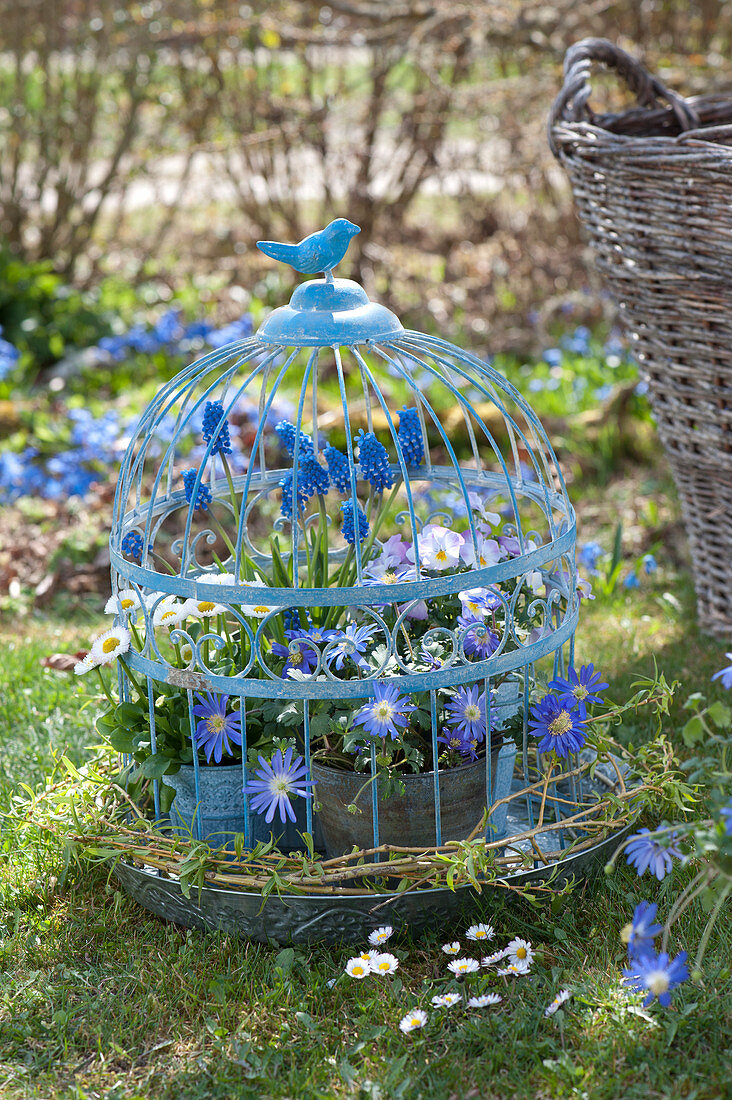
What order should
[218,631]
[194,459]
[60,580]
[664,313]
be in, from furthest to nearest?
[194,459]
[60,580]
[664,313]
[218,631]

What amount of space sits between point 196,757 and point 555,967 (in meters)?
0.70

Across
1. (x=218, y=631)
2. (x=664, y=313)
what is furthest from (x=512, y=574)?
(x=664, y=313)

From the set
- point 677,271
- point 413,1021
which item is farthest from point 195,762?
point 677,271

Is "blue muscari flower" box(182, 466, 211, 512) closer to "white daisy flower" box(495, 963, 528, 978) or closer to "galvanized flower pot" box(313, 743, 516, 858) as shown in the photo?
"galvanized flower pot" box(313, 743, 516, 858)

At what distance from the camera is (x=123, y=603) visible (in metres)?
2.03

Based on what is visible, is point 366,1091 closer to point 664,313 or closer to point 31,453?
point 664,313

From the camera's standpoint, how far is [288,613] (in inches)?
79.4

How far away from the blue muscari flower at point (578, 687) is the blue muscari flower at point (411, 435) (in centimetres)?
53

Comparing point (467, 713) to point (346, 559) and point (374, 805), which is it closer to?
point (374, 805)

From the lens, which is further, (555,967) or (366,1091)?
(555,967)

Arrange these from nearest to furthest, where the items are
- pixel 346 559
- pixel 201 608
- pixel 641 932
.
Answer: pixel 641 932, pixel 201 608, pixel 346 559

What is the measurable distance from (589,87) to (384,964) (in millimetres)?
2166

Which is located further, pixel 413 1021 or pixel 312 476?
pixel 312 476

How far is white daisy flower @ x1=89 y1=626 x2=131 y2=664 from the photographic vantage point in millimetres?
1979
